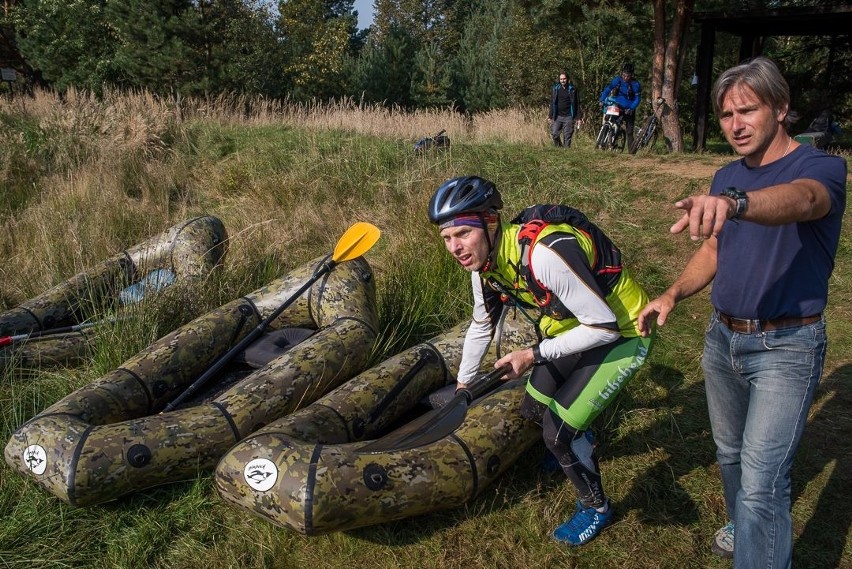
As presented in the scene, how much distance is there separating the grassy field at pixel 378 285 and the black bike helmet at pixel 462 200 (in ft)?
5.25

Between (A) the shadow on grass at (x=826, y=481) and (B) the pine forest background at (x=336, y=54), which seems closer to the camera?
(A) the shadow on grass at (x=826, y=481)

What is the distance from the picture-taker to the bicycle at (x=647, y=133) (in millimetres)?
11406

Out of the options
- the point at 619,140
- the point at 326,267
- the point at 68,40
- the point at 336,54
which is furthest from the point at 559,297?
the point at 68,40

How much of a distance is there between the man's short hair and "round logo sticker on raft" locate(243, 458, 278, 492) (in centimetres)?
233

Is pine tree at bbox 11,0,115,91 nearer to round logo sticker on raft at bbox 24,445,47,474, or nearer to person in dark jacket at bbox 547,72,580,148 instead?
person in dark jacket at bbox 547,72,580,148

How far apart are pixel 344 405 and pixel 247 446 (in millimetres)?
748

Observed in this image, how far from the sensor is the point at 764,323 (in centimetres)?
233

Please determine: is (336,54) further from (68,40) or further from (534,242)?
(534,242)

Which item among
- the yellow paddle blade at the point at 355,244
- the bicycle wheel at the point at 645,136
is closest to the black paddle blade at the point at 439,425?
the yellow paddle blade at the point at 355,244

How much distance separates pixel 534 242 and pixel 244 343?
2.62m

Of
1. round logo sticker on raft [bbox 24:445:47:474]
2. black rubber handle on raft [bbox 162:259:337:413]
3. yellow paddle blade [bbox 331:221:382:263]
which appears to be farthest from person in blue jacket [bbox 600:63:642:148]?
round logo sticker on raft [bbox 24:445:47:474]

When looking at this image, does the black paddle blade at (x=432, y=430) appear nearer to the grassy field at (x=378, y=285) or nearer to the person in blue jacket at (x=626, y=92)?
the grassy field at (x=378, y=285)

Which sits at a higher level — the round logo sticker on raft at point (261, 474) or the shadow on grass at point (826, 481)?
the round logo sticker on raft at point (261, 474)

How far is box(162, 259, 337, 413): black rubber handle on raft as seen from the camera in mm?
4176
